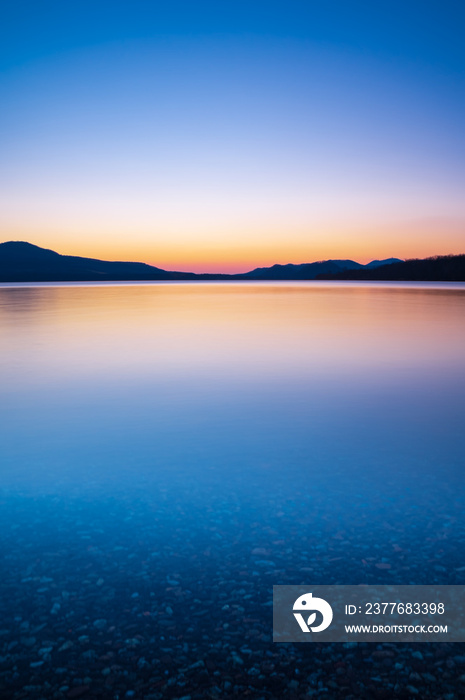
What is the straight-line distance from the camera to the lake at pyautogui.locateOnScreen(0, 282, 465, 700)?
125 inches

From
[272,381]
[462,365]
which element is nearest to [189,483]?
[272,381]

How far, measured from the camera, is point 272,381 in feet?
39.4

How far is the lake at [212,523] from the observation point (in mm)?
3188

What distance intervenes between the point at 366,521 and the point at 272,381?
7082mm

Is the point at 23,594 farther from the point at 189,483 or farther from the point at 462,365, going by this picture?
the point at 462,365

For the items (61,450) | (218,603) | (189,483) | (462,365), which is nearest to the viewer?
(218,603)

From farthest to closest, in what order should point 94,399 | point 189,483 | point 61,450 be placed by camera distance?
point 94,399, point 61,450, point 189,483

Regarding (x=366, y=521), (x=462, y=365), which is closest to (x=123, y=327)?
(x=462, y=365)

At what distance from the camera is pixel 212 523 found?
5.01m

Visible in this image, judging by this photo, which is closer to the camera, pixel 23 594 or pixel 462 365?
pixel 23 594

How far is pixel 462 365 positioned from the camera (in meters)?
14.1

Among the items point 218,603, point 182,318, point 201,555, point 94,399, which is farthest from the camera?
point 182,318

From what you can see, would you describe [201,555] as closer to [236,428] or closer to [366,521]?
[366,521]

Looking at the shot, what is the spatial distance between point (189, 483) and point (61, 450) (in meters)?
2.38
